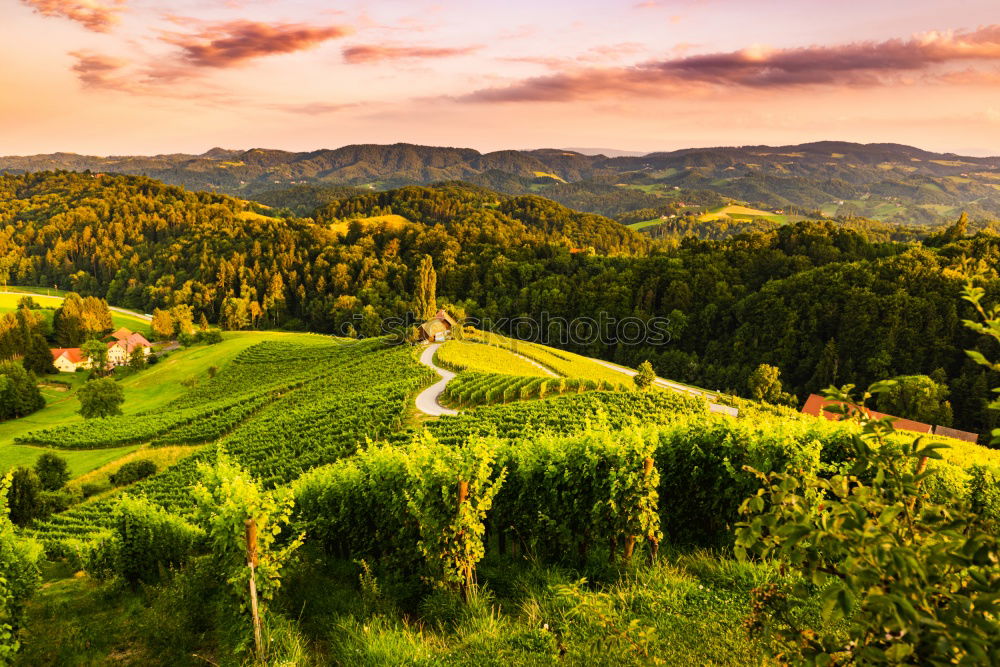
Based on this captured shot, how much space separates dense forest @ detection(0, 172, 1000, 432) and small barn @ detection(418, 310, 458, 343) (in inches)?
1343

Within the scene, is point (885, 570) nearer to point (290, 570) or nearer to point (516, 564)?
point (516, 564)

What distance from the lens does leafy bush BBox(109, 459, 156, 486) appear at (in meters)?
37.2

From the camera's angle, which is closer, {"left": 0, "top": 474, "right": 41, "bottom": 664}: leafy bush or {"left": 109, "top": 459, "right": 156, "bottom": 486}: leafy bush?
{"left": 0, "top": 474, "right": 41, "bottom": 664}: leafy bush

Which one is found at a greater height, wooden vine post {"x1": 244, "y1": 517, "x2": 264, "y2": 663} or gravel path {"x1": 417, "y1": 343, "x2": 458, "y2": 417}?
wooden vine post {"x1": 244, "y1": 517, "x2": 264, "y2": 663}

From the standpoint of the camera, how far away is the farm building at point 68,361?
9356 cm

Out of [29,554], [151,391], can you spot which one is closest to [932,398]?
[29,554]

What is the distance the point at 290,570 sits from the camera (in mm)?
12312

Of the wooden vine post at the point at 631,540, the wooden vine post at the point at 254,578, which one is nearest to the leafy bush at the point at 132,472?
the wooden vine post at the point at 254,578

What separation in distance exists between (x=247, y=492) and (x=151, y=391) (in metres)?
76.0

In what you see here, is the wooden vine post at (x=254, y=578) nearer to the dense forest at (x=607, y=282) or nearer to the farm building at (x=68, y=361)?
the dense forest at (x=607, y=282)

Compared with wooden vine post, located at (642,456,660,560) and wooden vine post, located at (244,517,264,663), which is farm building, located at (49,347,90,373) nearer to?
wooden vine post, located at (244,517,264,663)

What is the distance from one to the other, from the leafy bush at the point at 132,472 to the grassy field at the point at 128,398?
6225 mm

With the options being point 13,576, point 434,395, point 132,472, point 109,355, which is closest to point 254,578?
point 13,576

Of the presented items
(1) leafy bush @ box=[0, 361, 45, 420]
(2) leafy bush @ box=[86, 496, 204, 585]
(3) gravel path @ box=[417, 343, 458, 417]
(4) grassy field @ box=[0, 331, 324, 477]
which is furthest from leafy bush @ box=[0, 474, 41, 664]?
(1) leafy bush @ box=[0, 361, 45, 420]
